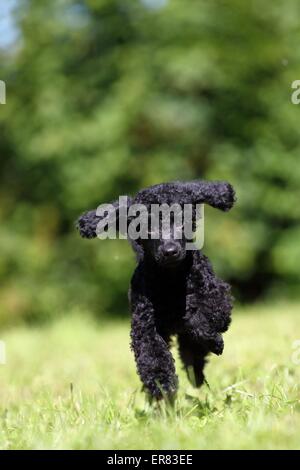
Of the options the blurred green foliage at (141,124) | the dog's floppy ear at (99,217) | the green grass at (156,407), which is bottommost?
the green grass at (156,407)

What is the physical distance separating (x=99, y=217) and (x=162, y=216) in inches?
14.2

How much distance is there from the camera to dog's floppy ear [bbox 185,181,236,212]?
340cm

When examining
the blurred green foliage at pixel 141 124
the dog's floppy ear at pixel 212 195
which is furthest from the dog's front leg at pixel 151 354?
the blurred green foliage at pixel 141 124

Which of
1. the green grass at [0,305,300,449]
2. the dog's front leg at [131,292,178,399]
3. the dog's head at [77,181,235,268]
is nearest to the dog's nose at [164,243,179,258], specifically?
the dog's head at [77,181,235,268]

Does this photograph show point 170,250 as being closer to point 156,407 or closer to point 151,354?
point 151,354

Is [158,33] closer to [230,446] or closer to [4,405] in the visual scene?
[4,405]

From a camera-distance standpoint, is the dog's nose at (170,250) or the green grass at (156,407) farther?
the dog's nose at (170,250)

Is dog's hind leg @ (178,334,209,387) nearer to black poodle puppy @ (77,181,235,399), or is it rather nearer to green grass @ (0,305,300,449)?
green grass @ (0,305,300,449)

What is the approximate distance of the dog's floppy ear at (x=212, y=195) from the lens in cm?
340

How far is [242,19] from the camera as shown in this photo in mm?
13086

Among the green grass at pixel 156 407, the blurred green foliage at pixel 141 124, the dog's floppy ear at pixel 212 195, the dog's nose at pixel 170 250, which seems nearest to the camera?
the green grass at pixel 156 407

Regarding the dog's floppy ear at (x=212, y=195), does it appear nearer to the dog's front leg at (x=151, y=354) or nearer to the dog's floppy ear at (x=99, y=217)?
the dog's floppy ear at (x=99, y=217)

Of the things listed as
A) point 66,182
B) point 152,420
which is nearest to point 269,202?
point 66,182

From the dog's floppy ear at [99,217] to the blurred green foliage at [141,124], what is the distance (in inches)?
356
